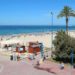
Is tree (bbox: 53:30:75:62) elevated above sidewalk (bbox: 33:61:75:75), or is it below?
above

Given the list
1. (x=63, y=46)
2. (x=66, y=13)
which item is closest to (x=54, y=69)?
(x=63, y=46)

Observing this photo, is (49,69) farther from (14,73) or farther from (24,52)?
(24,52)

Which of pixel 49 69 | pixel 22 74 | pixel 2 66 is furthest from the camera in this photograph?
pixel 2 66

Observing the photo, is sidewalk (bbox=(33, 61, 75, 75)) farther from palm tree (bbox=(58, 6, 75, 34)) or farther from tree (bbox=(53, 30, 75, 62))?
palm tree (bbox=(58, 6, 75, 34))

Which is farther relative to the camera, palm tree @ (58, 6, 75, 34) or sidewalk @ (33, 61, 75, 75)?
palm tree @ (58, 6, 75, 34)

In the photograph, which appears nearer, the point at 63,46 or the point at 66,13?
the point at 63,46

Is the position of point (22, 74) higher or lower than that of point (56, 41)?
lower

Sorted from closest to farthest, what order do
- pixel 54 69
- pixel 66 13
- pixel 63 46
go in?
pixel 54 69 < pixel 63 46 < pixel 66 13

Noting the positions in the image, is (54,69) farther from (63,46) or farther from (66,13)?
(66,13)

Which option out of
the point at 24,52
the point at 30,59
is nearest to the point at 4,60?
the point at 30,59

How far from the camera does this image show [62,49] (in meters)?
40.7

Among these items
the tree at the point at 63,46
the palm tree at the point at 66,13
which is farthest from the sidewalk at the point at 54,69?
the palm tree at the point at 66,13

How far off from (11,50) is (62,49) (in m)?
15.0

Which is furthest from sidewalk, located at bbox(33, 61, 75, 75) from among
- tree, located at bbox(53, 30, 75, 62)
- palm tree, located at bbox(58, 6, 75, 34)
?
palm tree, located at bbox(58, 6, 75, 34)
